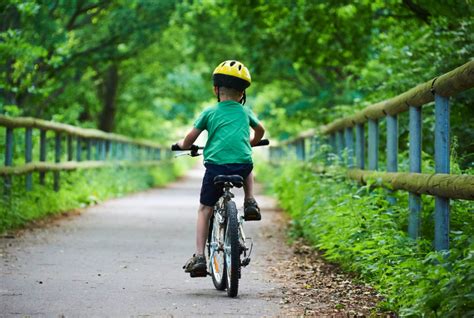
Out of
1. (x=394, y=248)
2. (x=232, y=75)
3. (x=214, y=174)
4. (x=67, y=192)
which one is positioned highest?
(x=232, y=75)

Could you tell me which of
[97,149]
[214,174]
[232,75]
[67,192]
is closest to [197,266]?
[214,174]

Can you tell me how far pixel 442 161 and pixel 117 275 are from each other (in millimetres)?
3051

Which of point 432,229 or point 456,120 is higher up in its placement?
point 456,120

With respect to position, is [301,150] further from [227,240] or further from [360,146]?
[227,240]

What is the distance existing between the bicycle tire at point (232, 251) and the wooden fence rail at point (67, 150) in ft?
17.5

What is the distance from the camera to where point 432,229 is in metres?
7.73

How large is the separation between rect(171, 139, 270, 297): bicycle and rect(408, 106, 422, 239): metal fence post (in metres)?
1.29

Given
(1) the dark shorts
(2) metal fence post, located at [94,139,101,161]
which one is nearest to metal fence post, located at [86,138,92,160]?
(2) metal fence post, located at [94,139,101,161]

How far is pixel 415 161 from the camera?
23.8ft

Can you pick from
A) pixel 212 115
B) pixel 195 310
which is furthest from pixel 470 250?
pixel 212 115

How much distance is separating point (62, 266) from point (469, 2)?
5256 mm

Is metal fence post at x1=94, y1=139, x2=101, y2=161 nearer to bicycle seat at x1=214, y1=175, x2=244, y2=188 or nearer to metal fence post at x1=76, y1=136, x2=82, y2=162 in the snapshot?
metal fence post at x1=76, y1=136, x2=82, y2=162

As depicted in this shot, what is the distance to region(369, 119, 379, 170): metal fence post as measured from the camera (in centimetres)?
917

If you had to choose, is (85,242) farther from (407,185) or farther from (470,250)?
(470,250)
